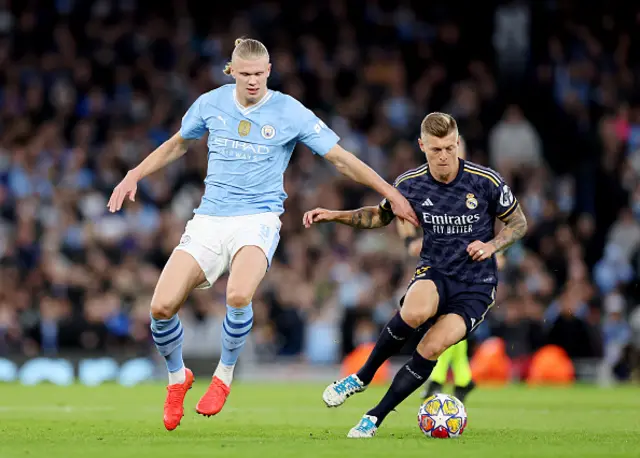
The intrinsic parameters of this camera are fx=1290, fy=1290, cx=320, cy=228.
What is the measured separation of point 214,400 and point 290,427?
4.48 ft

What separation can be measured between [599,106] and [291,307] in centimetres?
686

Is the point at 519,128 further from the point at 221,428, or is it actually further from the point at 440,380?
the point at 221,428

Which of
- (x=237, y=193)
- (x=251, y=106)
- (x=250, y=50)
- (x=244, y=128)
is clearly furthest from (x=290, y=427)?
(x=250, y=50)

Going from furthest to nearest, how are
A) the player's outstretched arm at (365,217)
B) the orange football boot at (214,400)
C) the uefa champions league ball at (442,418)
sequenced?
1. the player's outstretched arm at (365,217)
2. the uefa champions league ball at (442,418)
3. the orange football boot at (214,400)

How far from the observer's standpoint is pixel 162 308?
29.9ft

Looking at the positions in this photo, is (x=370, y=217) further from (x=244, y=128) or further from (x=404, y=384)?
(x=404, y=384)

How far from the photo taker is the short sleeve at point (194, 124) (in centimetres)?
968

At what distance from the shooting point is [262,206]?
9.53m

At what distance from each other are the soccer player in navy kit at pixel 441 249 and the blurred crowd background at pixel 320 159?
927cm

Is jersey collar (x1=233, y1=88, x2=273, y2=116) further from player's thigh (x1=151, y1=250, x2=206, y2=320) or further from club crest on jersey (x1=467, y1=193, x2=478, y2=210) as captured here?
club crest on jersey (x1=467, y1=193, x2=478, y2=210)

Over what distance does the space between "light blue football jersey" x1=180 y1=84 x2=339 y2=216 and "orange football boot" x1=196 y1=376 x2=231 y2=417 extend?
126 cm

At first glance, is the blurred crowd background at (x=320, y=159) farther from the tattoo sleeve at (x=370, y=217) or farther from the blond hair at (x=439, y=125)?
the blond hair at (x=439, y=125)

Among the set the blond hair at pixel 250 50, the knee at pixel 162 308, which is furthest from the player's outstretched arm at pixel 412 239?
the knee at pixel 162 308

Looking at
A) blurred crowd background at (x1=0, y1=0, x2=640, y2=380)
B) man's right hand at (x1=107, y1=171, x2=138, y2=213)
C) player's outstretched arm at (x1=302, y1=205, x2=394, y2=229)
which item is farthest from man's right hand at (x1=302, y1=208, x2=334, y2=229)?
blurred crowd background at (x1=0, y1=0, x2=640, y2=380)
